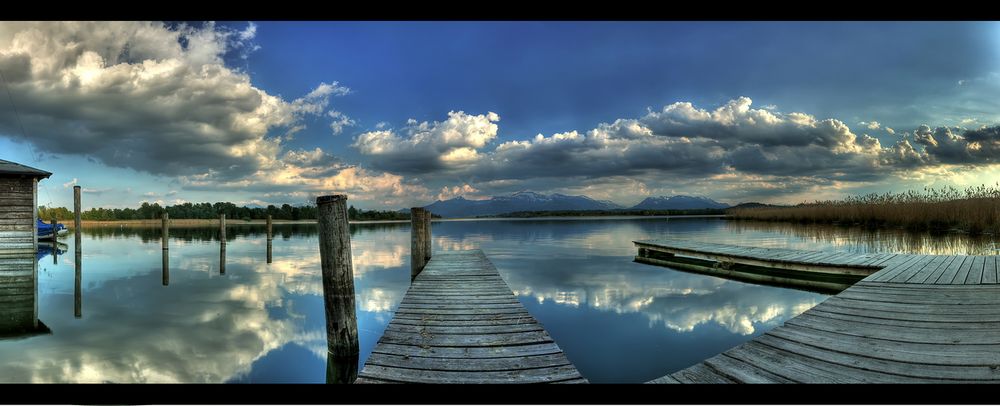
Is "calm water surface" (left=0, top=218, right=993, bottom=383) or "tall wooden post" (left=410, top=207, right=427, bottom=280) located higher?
"tall wooden post" (left=410, top=207, right=427, bottom=280)

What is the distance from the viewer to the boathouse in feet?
49.7

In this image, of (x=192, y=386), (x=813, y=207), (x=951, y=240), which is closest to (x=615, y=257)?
(x=951, y=240)

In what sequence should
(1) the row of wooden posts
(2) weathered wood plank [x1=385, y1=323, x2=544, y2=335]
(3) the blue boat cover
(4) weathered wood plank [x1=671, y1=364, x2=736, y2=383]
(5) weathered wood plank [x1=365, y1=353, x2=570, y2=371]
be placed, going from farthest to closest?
(3) the blue boat cover, (1) the row of wooden posts, (2) weathered wood plank [x1=385, y1=323, x2=544, y2=335], (5) weathered wood plank [x1=365, y1=353, x2=570, y2=371], (4) weathered wood plank [x1=671, y1=364, x2=736, y2=383]

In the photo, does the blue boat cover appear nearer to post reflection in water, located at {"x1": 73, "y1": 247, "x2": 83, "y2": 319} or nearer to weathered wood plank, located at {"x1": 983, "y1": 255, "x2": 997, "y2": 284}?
post reflection in water, located at {"x1": 73, "y1": 247, "x2": 83, "y2": 319}

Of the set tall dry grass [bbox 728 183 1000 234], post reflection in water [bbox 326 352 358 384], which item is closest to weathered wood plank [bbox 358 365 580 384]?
post reflection in water [bbox 326 352 358 384]

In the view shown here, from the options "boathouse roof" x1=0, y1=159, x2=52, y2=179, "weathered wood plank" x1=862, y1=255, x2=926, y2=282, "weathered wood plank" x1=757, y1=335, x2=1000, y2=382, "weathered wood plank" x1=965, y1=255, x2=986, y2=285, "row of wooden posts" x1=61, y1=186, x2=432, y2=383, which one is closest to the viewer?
"weathered wood plank" x1=757, y1=335, x2=1000, y2=382

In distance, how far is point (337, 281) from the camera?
4.31m

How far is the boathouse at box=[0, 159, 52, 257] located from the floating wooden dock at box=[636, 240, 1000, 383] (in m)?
21.1

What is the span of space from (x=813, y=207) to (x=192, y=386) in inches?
1186

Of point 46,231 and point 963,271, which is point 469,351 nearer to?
point 963,271

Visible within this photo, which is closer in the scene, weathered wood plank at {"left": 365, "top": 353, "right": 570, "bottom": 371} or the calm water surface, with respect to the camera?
weathered wood plank at {"left": 365, "top": 353, "right": 570, "bottom": 371}

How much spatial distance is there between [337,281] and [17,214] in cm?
1877
